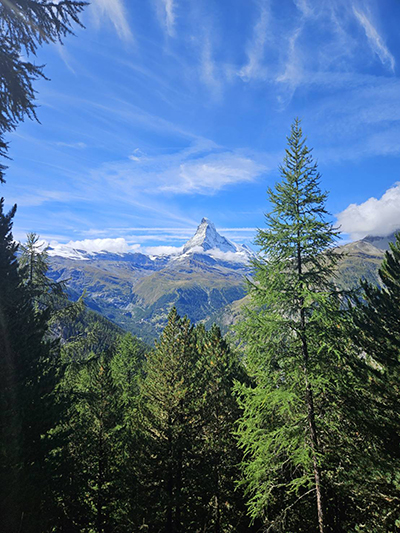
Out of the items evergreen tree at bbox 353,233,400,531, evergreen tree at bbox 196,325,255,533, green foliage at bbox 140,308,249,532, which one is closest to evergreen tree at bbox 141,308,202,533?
green foliage at bbox 140,308,249,532

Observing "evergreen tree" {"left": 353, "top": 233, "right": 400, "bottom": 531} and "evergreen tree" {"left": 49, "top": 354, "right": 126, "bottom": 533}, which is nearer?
"evergreen tree" {"left": 353, "top": 233, "right": 400, "bottom": 531}

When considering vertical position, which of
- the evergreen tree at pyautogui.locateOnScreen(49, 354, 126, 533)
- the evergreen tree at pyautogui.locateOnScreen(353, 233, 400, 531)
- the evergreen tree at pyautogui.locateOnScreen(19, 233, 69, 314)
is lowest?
the evergreen tree at pyautogui.locateOnScreen(49, 354, 126, 533)

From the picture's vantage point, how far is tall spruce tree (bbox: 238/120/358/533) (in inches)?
371

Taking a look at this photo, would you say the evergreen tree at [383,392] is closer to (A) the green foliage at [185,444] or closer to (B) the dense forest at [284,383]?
(B) the dense forest at [284,383]

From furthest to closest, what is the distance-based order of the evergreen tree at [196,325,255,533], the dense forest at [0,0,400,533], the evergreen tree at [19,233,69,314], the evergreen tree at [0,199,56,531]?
the evergreen tree at [196,325,255,533], the evergreen tree at [19,233,69,314], the dense forest at [0,0,400,533], the evergreen tree at [0,199,56,531]

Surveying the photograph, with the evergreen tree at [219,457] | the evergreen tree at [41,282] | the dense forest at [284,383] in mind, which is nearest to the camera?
the dense forest at [284,383]

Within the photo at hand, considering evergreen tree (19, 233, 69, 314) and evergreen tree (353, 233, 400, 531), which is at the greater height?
evergreen tree (19, 233, 69, 314)

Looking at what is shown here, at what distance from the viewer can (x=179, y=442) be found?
17.1 m

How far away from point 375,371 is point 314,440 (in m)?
4.51

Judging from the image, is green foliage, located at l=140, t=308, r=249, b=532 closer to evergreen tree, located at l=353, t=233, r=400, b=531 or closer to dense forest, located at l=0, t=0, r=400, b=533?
dense forest, located at l=0, t=0, r=400, b=533

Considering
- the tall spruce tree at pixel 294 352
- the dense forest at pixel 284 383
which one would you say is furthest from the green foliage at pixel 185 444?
the tall spruce tree at pixel 294 352

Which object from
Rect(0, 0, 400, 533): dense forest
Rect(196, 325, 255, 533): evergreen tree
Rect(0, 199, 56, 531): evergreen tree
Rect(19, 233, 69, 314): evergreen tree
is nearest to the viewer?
Rect(0, 199, 56, 531): evergreen tree

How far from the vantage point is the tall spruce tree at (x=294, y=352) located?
9.41 metres

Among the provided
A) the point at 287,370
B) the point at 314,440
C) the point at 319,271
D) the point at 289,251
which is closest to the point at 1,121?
the point at 289,251
